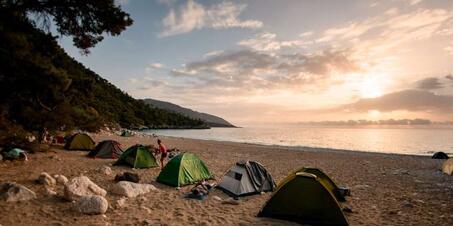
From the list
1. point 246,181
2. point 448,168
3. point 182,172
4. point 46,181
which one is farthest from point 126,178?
point 448,168

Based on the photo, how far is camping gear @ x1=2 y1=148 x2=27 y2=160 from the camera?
52.0 ft

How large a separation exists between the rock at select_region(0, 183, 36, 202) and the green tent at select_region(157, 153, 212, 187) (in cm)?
507

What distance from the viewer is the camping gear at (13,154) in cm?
1585

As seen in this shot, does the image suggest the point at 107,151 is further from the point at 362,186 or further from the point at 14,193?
the point at 362,186

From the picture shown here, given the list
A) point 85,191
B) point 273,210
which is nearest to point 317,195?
point 273,210

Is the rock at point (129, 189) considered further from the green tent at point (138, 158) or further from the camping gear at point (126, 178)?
the green tent at point (138, 158)

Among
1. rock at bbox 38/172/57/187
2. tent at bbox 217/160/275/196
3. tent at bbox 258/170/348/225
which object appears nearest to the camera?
tent at bbox 258/170/348/225

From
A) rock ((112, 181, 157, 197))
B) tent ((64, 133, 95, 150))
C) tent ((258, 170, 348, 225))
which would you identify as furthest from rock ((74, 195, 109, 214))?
tent ((64, 133, 95, 150))

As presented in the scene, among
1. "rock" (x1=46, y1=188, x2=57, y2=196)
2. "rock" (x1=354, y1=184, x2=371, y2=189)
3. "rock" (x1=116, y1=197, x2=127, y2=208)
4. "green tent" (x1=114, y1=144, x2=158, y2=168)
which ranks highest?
"green tent" (x1=114, y1=144, x2=158, y2=168)

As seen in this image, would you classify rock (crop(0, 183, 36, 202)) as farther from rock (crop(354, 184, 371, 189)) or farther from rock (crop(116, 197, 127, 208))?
rock (crop(354, 184, 371, 189))

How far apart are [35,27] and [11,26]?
0.78 meters

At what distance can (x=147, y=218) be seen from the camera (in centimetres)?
865

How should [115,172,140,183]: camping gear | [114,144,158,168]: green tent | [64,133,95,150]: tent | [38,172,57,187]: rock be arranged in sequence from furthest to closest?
[64,133,95,150]: tent, [114,144,158,168]: green tent, [115,172,140,183]: camping gear, [38,172,57,187]: rock

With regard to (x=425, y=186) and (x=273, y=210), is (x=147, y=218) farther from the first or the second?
(x=425, y=186)
